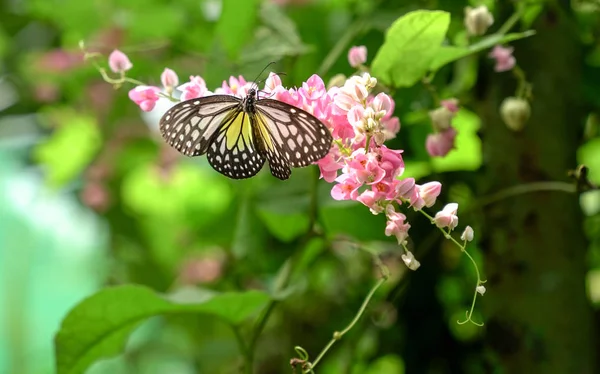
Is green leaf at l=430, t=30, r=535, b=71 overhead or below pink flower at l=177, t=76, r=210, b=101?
below

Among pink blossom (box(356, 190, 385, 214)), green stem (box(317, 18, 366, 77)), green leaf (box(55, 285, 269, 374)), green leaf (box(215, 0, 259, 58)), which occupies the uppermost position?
green leaf (box(215, 0, 259, 58))

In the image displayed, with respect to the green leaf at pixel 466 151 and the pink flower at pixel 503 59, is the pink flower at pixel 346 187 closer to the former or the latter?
the pink flower at pixel 503 59

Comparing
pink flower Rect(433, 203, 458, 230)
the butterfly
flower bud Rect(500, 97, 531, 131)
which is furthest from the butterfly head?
flower bud Rect(500, 97, 531, 131)

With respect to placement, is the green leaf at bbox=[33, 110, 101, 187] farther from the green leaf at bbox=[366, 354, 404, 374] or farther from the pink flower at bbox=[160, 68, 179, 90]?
the pink flower at bbox=[160, 68, 179, 90]

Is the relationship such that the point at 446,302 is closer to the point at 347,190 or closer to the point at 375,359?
the point at 375,359

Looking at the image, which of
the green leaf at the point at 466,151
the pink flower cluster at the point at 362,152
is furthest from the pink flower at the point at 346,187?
the green leaf at the point at 466,151

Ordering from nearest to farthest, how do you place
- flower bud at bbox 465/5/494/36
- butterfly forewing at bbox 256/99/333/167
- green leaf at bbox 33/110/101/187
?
butterfly forewing at bbox 256/99/333/167 < flower bud at bbox 465/5/494/36 < green leaf at bbox 33/110/101/187
